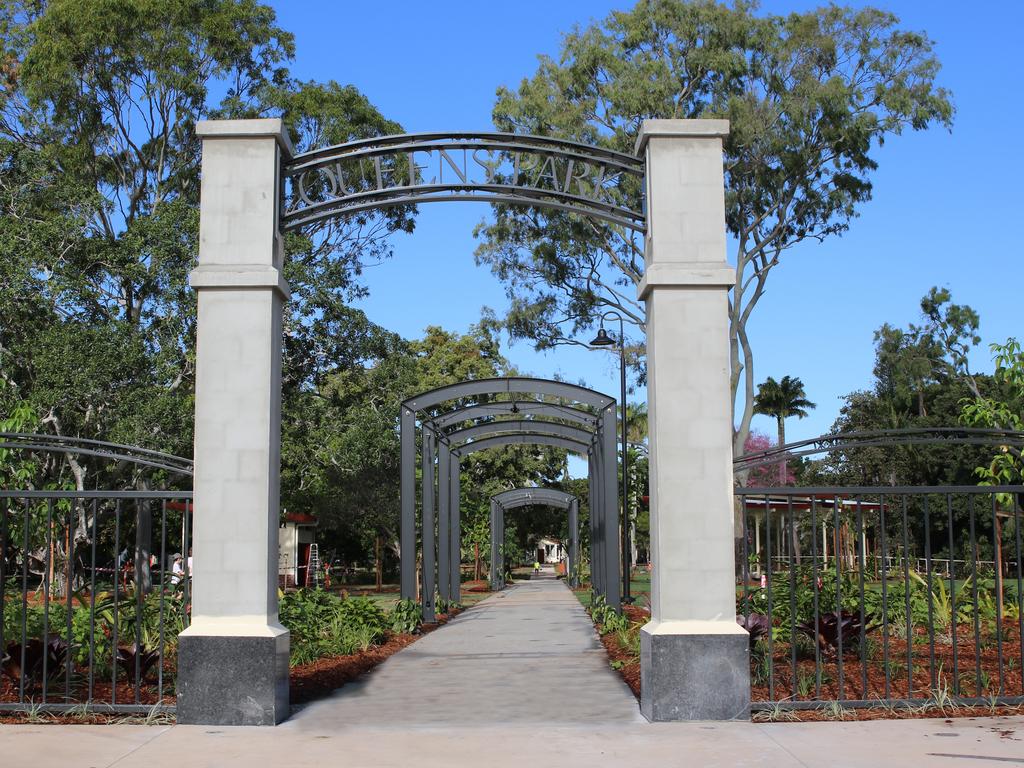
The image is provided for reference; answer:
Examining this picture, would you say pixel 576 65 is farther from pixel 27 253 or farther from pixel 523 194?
pixel 523 194

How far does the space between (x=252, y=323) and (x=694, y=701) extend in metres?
4.45

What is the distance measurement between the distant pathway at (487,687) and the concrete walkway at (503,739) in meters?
0.03

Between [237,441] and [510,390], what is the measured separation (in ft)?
A: 29.2

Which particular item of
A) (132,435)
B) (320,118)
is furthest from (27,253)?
(320,118)

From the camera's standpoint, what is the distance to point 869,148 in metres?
30.2

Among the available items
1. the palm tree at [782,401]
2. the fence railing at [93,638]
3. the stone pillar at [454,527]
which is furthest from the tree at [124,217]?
the palm tree at [782,401]

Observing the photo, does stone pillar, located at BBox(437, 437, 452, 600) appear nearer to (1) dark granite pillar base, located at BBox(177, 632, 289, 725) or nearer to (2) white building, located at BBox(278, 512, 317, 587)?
(1) dark granite pillar base, located at BBox(177, 632, 289, 725)

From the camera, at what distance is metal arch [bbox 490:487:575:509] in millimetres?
35750

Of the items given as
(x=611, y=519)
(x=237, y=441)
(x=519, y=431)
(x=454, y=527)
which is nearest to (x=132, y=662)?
(x=237, y=441)

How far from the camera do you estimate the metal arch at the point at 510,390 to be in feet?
56.4

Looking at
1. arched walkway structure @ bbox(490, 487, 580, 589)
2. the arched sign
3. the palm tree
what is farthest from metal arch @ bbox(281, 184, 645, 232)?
the palm tree

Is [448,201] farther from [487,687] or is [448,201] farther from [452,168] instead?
[487,687]

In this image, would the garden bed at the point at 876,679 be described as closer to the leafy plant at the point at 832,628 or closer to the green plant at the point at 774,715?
the green plant at the point at 774,715

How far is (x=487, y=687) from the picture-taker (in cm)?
1041
